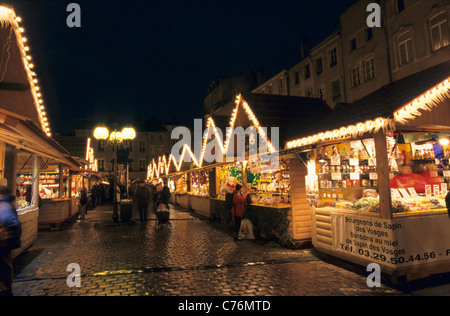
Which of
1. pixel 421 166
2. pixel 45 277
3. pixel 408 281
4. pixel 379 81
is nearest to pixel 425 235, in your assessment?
pixel 408 281

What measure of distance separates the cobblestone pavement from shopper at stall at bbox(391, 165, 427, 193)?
7.56 feet

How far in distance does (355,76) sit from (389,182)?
1992 centimetres

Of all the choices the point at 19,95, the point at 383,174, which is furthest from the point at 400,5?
the point at 19,95

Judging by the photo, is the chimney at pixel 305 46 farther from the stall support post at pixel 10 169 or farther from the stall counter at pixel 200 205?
the stall support post at pixel 10 169

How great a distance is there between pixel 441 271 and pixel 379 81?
17.5 metres

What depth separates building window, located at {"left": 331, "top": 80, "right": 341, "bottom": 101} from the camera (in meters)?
24.8

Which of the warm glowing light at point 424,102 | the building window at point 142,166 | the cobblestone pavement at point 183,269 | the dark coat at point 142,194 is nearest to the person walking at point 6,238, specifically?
the cobblestone pavement at point 183,269

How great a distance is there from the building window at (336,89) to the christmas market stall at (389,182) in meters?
18.7

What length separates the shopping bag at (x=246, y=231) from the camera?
9.31 m

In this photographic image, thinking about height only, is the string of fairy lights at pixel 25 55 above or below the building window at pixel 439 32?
below

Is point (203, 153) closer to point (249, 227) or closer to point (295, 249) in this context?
point (249, 227)

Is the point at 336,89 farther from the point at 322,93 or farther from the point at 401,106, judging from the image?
the point at 401,106

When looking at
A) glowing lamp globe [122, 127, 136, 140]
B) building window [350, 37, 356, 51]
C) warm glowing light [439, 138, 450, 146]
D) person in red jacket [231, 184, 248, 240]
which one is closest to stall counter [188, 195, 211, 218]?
glowing lamp globe [122, 127, 136, 140]

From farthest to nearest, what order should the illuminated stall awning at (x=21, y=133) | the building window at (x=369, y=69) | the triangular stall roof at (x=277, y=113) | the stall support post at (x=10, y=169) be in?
the building window at (x=369, y=69)
the triangular stall roof at (x=277, y=113)
the stall support post at (x=10, y=169)
the illuminated stall awning at (x=21, y=133)
